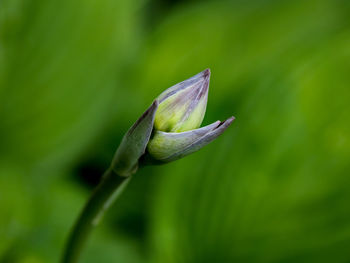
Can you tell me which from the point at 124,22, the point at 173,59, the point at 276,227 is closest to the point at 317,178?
the point at 276,227

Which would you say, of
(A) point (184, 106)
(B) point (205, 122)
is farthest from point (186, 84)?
(B) point (205, 122)

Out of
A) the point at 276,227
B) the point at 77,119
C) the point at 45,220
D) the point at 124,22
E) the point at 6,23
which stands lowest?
the point at 276,227

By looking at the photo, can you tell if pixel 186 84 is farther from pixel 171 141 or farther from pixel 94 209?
pixel 94 209

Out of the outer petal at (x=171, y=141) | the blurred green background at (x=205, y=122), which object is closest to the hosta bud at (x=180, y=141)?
the outer petal at (x=171, y=141)

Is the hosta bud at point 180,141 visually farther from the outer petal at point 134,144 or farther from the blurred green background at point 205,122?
the blurred green background at point 205,122

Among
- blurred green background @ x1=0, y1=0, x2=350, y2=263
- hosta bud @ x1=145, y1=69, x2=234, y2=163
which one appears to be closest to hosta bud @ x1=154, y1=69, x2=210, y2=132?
hosta bud @ x1=145, y1=69, x2=234, y2=163

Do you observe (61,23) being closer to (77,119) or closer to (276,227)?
(77,119)

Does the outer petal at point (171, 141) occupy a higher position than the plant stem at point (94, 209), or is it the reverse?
the outer petal at point (171, 141)
